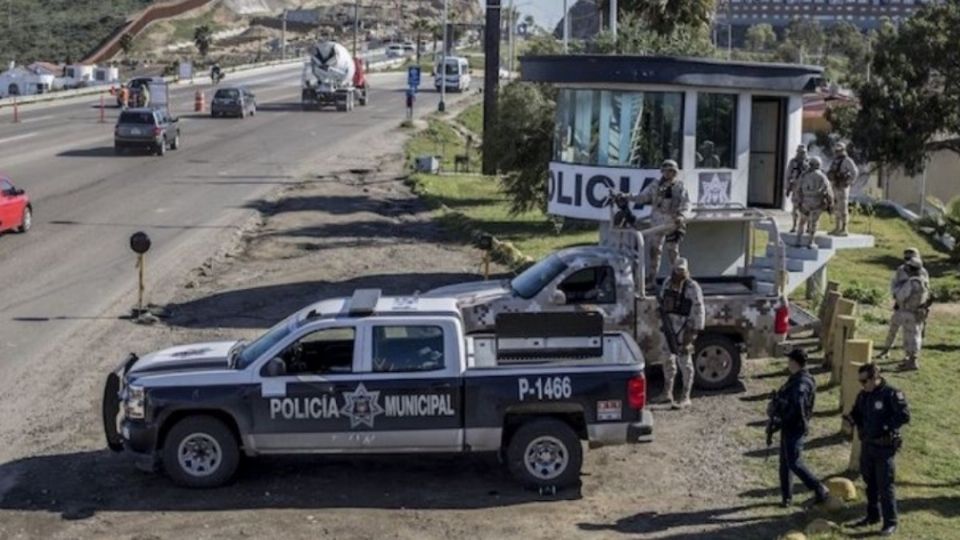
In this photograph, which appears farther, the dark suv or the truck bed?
the dark suv

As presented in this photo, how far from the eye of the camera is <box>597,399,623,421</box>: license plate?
13086 millimetres

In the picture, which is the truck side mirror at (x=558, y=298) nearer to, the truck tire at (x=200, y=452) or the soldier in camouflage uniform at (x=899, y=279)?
the soldier in camouflage uniform at (x=899, y=279)

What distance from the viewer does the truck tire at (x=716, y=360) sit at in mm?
17484

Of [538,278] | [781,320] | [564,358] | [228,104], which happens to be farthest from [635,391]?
[228,104]

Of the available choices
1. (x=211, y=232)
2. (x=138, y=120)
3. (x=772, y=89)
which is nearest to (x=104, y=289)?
(x=211, y=232)

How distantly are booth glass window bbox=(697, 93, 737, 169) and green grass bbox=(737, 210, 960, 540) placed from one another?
3.48 m

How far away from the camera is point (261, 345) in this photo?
13.5 metres

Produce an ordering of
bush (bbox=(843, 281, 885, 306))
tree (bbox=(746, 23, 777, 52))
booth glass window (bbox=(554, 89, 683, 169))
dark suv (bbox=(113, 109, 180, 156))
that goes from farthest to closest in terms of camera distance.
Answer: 1. tree (bbox=(746, 23, 777, 52))
2. dark suv (bbox=(113, 109, 180, 156))
3. bush (bbox=(843, 281, 885, 306))
4. booth glass window (bbox=(554, 89, 683, 169))

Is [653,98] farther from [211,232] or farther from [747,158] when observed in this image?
[211,232]

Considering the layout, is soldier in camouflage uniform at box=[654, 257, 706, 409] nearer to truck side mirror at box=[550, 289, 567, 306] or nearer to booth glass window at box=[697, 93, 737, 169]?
truck side mirror at box=[550, 289, 567, 306]

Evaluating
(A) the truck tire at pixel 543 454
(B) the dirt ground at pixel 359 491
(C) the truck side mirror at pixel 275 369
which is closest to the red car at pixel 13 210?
(B) the dirt ground at pixel 359 491

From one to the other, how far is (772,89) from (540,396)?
11.1 metres

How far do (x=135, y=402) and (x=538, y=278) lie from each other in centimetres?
592

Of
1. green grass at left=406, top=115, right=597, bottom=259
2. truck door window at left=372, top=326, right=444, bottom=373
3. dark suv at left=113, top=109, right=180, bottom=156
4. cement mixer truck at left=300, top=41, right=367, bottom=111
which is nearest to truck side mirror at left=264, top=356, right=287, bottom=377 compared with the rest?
truck door window at left=372, top=326, right=444, bottom=373
